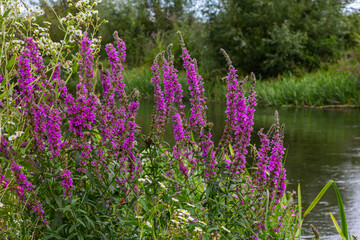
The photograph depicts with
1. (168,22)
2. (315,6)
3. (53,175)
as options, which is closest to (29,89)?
(53,175)

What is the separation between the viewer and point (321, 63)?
22594mm

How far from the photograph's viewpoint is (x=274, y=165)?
3303 millimetres

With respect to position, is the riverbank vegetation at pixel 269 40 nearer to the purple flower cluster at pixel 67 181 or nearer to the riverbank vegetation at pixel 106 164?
the riverbank vegetation at pixel 106 164

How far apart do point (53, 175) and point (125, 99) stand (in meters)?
0.62

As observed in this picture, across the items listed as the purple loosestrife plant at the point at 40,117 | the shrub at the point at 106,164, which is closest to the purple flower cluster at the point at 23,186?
the shrub at the point at 106,164

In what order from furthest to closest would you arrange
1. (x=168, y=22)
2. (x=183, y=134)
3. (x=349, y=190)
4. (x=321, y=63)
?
1. (x=168, y=22)
2. (x=321, y=63)
3. (x=349, y=190)
4. (x=183, y=134)

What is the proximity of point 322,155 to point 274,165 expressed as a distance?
6501 millimetres

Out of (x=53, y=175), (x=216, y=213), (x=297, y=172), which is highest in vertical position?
(x=53, y=175)

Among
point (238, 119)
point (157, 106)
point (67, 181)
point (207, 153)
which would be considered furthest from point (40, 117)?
point (238, 119)

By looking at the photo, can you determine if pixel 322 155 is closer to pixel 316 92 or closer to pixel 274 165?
pixel 274 165

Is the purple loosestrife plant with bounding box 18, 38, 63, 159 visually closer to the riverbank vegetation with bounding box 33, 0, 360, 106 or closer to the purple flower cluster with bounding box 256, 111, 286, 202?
the purple flower cluster with bounding box 256, 111, 286, 202

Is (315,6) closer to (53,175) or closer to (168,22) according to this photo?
(168,22)

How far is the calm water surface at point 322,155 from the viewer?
5988 mm

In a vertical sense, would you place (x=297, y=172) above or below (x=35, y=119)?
below
